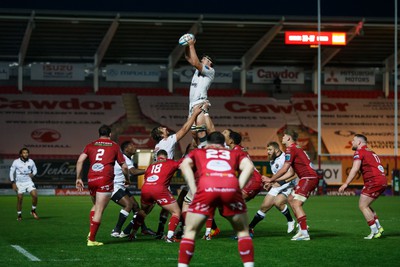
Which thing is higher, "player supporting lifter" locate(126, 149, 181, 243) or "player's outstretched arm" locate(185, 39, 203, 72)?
"player's outstretched arm" locate(185, 39, 203, 72)

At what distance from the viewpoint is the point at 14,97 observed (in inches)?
1900

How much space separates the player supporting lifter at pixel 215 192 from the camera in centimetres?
1058

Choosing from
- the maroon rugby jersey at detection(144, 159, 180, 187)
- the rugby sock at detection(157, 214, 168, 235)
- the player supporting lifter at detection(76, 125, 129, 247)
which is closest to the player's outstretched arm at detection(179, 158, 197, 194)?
the player supporting lifter at detection(76, 125, 129, 247)

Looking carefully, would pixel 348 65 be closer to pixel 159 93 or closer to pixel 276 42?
pixel 276 42

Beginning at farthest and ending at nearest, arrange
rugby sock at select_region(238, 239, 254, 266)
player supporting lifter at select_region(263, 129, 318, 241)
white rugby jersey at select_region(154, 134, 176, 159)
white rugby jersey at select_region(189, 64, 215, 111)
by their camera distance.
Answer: player supporting lifter at select_region(263, 129, 318, 241)
white rugby jersey at select_region(154, 134, 176, 159)
white rugby jersey at select_region(189, 64, 215, 111)
rugby sock at select_region(238, 239, 254, 266)

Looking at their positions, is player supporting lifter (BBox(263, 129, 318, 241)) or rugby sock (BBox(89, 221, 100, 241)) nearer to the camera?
rugby sock (BBox(89, 221, 100, 241))

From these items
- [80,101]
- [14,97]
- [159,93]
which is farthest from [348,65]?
[14,97]

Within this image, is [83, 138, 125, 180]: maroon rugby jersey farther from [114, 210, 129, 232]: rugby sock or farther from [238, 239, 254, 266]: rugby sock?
[238, 239, 254, 266]: rugby sock

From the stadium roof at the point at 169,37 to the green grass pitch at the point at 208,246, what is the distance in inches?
930

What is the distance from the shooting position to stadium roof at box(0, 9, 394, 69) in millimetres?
Answer: 46219

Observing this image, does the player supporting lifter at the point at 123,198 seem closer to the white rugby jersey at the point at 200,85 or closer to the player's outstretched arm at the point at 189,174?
the white rugby jersey at the point at 200,85

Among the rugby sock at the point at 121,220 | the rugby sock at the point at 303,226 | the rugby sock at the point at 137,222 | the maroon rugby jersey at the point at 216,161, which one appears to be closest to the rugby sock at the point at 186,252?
the maroon rugby jersey at the point at 216,161

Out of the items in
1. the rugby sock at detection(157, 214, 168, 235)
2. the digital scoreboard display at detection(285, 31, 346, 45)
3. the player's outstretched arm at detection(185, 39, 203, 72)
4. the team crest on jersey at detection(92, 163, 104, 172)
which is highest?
the digital scoreboard display at detection(285, 31, 346, 45)

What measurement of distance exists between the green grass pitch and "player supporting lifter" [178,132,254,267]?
2525 mm
